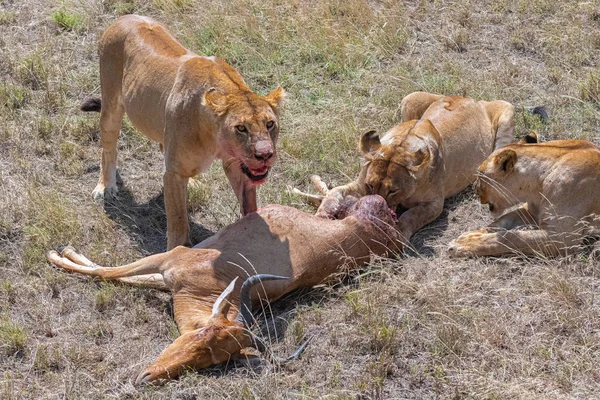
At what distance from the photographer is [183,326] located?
6.09 meters

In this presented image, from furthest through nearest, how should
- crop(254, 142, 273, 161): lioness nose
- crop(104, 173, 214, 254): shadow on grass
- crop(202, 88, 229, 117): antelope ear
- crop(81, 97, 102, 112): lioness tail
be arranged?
1. crop(81, 97, 102, 112): lioness tail
2. crop(104, 173, 214, 254): shadow on grass
3. crop(202, 88, 229, 117): antelope ear
4. crop(254, 142, 273, 161): lioness nose

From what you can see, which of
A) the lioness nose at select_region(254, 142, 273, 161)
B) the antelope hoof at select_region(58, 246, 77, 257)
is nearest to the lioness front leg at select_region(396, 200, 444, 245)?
the lioness nose at select_region(254, 142, 273, 161)

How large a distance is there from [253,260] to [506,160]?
82.2 inches

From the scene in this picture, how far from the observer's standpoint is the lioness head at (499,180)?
7.05 meters

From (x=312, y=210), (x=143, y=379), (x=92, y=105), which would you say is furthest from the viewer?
(x=92, y=105)

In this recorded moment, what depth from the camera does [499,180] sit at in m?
7.13

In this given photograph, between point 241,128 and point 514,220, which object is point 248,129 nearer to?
point 241,128

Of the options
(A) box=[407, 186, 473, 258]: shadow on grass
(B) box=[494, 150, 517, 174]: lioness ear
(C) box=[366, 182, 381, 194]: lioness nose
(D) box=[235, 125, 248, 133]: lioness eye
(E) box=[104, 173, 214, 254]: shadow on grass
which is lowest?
(E) box=[104, 173, 214, 254]: shadow on grass

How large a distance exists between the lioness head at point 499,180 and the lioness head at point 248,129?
5.53ft

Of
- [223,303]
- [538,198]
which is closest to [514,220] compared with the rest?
[538,198]

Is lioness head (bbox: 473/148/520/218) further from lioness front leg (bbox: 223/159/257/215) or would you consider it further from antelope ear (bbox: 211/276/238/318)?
antelope ear (bbox: 211/276/238/318)

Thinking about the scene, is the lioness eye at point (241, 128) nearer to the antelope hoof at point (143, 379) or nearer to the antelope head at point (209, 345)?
the antelope head at point (209, 345)

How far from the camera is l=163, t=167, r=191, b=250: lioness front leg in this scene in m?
7.25

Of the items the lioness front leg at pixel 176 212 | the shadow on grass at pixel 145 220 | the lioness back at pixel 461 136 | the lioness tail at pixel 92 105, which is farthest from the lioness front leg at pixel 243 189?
the lioness tail at pixel 92 105
